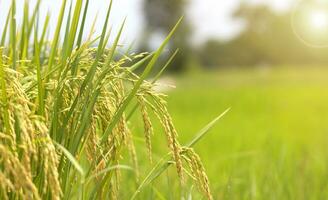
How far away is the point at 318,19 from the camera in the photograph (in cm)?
6344

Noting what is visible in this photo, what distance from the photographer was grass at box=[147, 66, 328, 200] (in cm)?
405

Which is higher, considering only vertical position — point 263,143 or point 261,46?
point 263,143

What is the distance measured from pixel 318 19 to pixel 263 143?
58022mm

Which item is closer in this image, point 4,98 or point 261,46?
point 4,98

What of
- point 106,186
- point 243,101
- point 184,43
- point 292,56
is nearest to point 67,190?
point 106,186

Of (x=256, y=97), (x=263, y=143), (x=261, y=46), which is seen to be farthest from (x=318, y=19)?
(x=263, y=143)

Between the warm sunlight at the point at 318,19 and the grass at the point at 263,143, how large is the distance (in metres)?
42.0

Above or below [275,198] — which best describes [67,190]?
above

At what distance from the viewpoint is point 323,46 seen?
203ft

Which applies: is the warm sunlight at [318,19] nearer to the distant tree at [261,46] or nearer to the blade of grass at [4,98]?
the distant tree at [261,46]

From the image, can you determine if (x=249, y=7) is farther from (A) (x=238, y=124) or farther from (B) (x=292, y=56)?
(A) (x=238, y=124)

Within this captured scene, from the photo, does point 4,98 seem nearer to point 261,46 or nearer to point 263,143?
point 263,143

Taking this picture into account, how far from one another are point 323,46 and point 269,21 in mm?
6741

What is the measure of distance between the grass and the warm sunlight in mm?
42006
